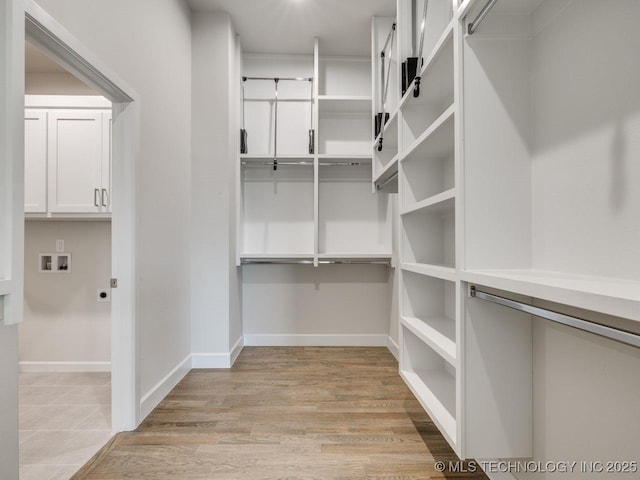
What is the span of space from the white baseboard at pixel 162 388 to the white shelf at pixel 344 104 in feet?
8.61

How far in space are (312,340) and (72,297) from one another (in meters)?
2.21

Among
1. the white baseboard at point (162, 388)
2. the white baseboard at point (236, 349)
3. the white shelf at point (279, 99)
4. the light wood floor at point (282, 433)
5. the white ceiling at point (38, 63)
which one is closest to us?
the light wood floor at point (282, 433)

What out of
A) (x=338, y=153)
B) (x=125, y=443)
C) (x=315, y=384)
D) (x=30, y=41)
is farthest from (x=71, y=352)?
(x=338, y=153)

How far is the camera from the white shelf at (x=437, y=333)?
1.36 metres

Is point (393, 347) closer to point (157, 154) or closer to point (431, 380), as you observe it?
point (431, 380)

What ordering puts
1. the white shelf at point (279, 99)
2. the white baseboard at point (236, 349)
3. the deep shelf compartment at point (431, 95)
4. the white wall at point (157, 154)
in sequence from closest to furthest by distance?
the deep shelf compartment at point (431, 95), the white wall at point (157, 154), the white baseboard at point (236, 349), the white shelf at point (279, 99)

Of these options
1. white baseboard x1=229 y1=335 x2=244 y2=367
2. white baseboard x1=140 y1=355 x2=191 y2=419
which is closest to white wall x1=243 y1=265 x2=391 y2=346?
white baseboard x1=229 y1=335 x2=244 y2=367

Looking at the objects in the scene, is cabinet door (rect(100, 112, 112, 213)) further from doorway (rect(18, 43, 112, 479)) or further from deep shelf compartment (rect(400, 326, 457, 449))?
deep shelf compartment (rect(400, 326, 457, 449))

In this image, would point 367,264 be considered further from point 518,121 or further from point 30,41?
point 30,41

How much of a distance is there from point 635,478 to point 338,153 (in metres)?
3.18

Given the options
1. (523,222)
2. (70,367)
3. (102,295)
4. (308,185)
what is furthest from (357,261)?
(70,367)

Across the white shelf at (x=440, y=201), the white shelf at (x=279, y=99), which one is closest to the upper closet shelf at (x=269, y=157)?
the white shelf at (x=279, y=99)

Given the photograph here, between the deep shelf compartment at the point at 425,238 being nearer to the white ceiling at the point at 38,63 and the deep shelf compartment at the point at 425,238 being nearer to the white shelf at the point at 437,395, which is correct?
the white shelf at the point at 437,395

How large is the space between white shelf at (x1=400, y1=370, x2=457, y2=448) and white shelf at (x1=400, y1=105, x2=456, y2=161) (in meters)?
1.16
